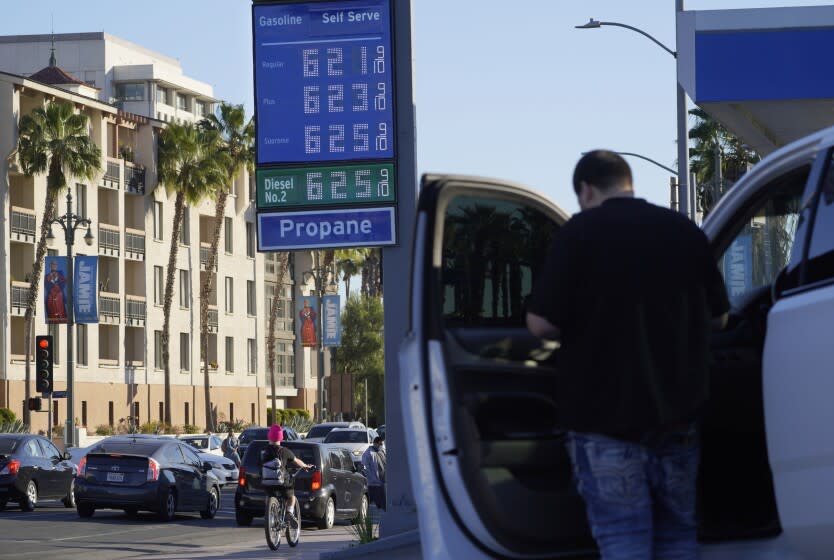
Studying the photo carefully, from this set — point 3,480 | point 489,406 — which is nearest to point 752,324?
point 489,406

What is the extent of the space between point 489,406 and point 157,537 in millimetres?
22336

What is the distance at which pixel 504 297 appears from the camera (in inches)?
236

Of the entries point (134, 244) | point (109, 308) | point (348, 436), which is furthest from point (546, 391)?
point (134, 244)

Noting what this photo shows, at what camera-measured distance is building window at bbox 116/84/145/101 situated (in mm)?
112688

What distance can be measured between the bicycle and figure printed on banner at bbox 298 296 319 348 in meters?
51.1

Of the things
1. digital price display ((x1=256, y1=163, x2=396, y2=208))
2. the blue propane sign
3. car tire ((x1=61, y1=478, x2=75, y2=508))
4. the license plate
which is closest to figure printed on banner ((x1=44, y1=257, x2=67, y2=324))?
car tire ((x1=61, y1=478, x2=75, y2=508))

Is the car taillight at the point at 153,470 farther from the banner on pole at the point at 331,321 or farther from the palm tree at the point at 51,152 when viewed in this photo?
the banner on pole at the point at 331,321

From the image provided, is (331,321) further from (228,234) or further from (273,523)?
(273,523)

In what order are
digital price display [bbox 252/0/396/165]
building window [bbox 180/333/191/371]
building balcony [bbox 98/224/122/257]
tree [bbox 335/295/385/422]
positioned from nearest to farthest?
digital price display [bbox 252/0/396/165], building balcony [bbox 98/224/122/257], building window [bbox 180/333/191/371], tree [bbox 335/295/385/422]

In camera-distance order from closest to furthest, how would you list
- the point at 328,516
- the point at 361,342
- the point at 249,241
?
1. the point at 328,516
2. the point at 249,241
3. the point at 361,342

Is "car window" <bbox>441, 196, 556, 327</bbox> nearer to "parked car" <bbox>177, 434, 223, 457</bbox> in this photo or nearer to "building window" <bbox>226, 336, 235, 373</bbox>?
"parked car" <bbox>177, 434, 223, 457</bbox>

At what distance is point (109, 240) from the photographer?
71.4 metres

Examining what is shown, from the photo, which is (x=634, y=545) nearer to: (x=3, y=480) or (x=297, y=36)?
(x=297, y=36)

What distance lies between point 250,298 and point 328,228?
70.8m
